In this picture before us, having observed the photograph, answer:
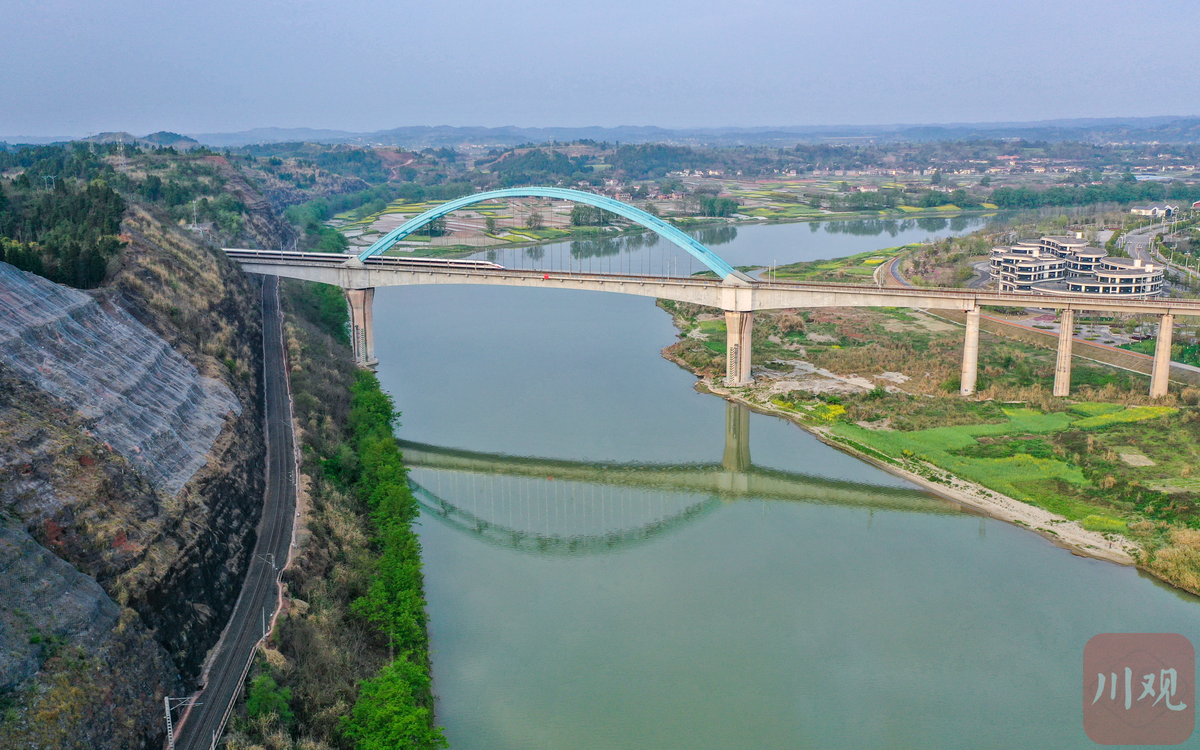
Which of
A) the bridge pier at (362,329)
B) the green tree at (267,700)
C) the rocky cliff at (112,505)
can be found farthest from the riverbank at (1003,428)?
the rocky cliff at (112,505)

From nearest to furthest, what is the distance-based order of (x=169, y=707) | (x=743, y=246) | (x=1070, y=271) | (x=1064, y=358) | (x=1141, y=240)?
1. (x=169, y=707)
2. (x=1064, y=358)
3. (x=1070, y=271)
4. (x=1141, y=240)
5. (x=743, y=246)

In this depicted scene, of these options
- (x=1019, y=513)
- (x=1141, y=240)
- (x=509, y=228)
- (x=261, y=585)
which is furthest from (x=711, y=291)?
(x=509, y=228)

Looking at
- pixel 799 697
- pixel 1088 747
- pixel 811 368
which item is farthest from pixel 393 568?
pixel 811 368

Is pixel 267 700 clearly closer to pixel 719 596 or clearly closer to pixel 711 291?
pixel 719 596

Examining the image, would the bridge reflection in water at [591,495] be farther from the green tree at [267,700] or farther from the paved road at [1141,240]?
the paved road at [1141,240]

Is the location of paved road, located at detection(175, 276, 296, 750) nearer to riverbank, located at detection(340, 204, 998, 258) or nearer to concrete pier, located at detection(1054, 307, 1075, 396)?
concrete pier, located at detection(1054, 307, 1075, 396)

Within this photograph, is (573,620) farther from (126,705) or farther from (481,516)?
(126,705)

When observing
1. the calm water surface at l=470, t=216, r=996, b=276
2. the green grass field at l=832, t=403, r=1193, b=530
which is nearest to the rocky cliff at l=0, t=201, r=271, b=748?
the green grass field at l=832, t=403, r=1193, b=530
